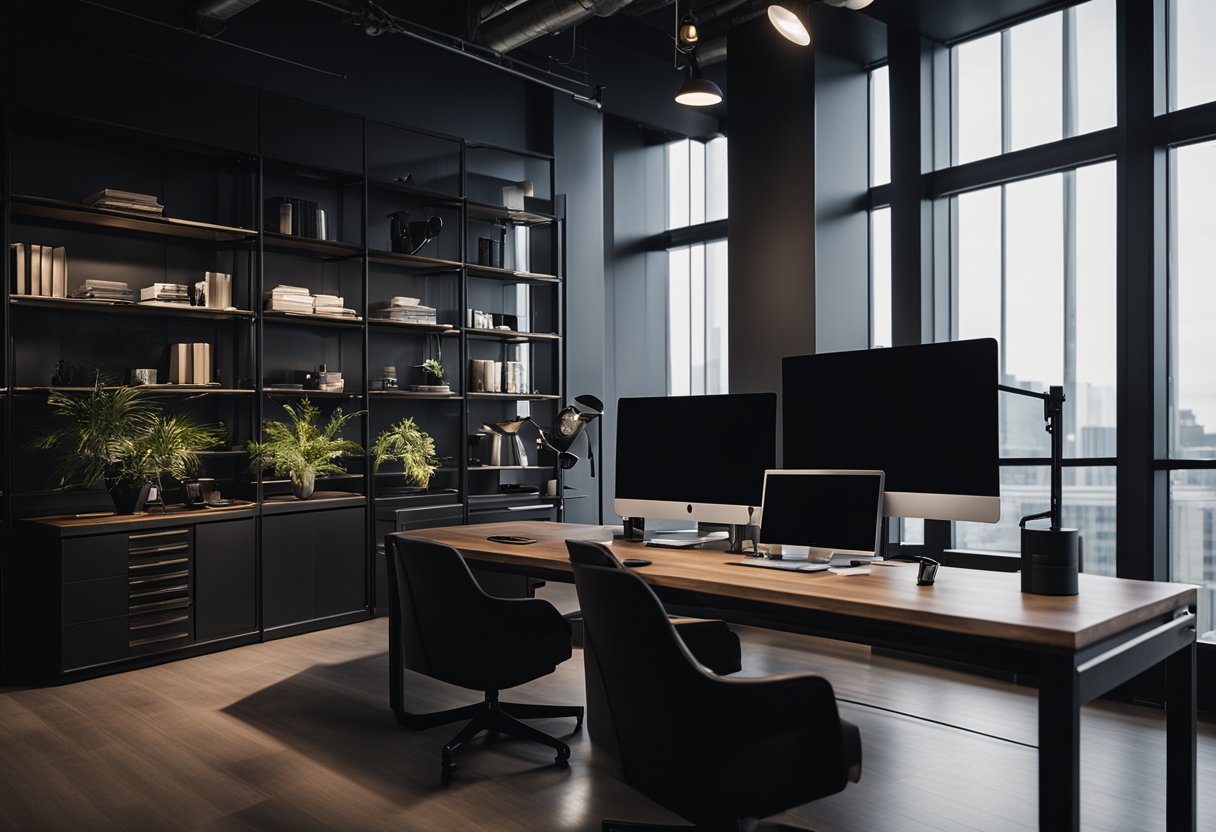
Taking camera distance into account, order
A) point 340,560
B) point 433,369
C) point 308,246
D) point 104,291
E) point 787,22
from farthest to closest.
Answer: point 433,369 < point 308,246 < point 340,560 < point 104,291 < point 787,22

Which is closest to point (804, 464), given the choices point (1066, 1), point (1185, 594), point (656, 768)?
point (1185, 594)

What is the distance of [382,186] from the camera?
6051 millimetres

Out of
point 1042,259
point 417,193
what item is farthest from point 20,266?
point 1042,259

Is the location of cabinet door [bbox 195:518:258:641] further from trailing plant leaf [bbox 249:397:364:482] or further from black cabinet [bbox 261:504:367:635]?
trailing plant leaf [bbox 249:397:364:482]

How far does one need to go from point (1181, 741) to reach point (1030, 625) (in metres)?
0.86

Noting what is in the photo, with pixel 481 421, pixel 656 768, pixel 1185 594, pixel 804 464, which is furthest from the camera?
pixel 481 421

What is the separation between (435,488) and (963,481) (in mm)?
4582

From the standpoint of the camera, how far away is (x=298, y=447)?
5508 mm

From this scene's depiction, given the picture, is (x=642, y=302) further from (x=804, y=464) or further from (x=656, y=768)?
(x=656, y=768)

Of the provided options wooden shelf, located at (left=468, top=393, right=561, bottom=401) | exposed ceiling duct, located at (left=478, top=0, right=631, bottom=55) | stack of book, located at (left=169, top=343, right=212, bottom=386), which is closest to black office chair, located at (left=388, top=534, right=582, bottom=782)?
stack of book, located at (left=169, top=343, right=212, bottom=386)

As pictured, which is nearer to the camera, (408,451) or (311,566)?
(311,566)

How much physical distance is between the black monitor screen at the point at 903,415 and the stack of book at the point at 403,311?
3.68 metres

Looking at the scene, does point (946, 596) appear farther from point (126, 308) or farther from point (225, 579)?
point (126, 308)

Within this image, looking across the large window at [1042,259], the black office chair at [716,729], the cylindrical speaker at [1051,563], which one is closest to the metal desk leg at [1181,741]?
the cylindrical speaker at [1051,563]
